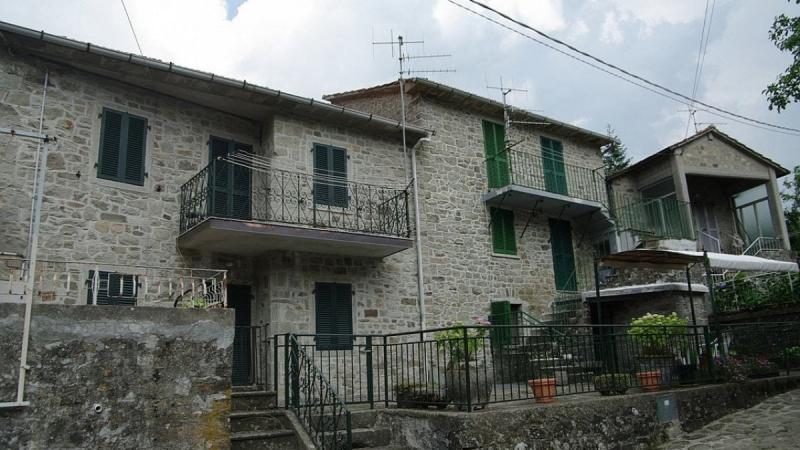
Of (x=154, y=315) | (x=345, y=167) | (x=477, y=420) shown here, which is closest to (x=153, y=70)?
(x=345, y=167)

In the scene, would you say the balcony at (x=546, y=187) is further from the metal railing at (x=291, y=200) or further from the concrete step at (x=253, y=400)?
the concrete step at (x=253, y=400)

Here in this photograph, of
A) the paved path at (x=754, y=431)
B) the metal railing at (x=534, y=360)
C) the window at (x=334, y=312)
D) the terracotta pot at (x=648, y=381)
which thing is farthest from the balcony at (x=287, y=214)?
the paved path at (x=754, y=431)

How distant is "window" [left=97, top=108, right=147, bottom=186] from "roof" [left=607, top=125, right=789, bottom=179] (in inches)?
541

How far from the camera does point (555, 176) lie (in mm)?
15672

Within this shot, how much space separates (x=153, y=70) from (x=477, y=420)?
7.46 m

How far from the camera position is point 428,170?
13.4 metres

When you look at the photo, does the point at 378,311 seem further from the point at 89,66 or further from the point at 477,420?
the point at 89,66

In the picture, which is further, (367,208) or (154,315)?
(367,208)

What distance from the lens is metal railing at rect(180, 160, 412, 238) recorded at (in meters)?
10.2

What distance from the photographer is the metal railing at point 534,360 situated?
7648 millimetres

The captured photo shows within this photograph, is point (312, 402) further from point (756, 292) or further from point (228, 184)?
point (756, 292)

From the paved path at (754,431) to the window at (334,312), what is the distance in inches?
222

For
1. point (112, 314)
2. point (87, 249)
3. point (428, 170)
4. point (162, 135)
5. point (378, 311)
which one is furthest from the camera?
point (428, 170)

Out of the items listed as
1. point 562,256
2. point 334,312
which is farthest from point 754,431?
point 562,256
